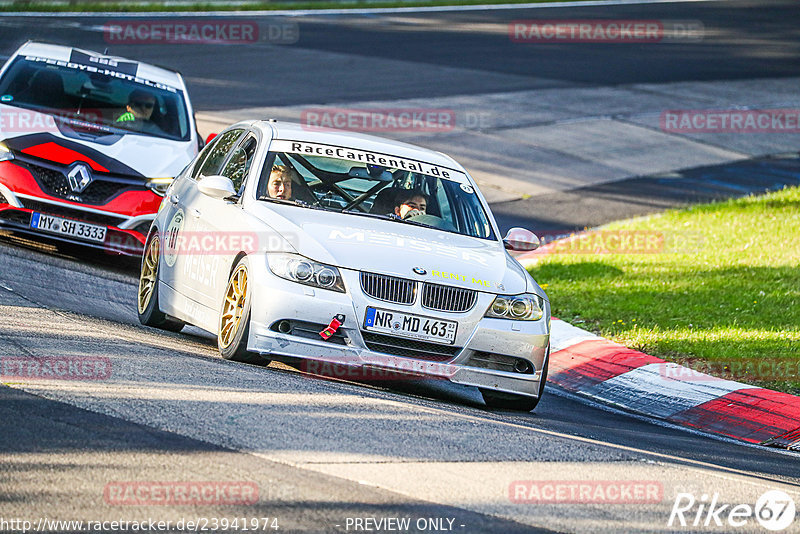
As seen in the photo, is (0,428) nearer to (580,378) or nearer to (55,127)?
(580,378)

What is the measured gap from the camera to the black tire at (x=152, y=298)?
945 centimetres

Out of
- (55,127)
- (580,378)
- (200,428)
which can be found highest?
(55,127)

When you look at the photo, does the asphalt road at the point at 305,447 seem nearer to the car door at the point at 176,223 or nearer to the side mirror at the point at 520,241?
the car door at the point at 176,223

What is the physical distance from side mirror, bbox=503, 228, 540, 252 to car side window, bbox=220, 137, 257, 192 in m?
1.95

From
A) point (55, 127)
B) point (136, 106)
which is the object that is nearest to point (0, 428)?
point (55, 127)

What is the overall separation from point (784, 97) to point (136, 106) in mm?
19413

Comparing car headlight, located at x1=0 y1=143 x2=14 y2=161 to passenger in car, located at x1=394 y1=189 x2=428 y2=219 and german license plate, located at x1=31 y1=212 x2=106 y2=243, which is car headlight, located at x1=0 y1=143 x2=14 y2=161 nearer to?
german license plate, located at x1=31 y1=212 x2=106 y2=243

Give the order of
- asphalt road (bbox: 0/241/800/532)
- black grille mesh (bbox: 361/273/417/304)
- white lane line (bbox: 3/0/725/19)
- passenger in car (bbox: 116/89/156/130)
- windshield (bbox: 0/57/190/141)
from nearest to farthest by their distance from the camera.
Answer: asphalt road (bbox: 0/241/800/532) → black grille mesh (bbox: 361/273/417/304) → windshield (bbox: 0/57/190/141) → passenger in car (bbox: 116/89/156/130) → white lane line (bbox: 3/0/725/19)

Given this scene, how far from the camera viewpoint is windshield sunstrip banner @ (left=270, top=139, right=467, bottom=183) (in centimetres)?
901

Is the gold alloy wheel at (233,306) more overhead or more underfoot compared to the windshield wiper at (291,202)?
more underfoot

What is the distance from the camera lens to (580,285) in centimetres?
1319

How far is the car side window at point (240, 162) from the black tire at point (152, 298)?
0.86 meters

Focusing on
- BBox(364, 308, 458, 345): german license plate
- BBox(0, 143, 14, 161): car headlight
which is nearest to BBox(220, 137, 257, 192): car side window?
BBox(364, 308, 458, 345): german license plate

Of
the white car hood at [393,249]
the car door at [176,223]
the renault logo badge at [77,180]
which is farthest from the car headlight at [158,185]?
the white car hood at [393,249]
